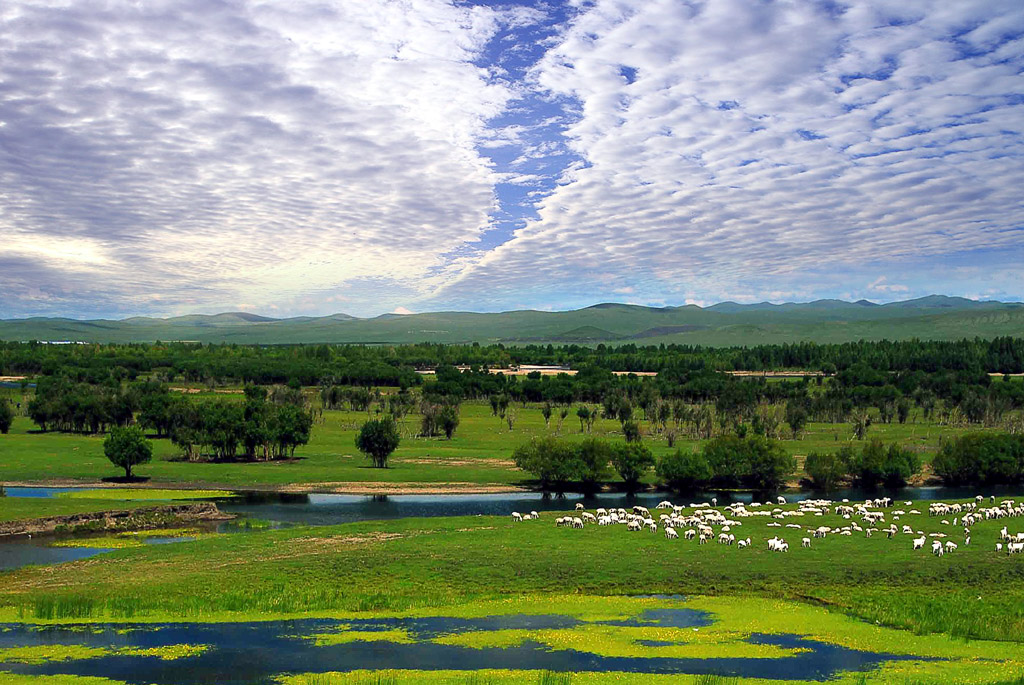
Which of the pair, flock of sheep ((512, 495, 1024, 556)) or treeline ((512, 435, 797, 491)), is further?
treeline ((512, 435, 797, 491))

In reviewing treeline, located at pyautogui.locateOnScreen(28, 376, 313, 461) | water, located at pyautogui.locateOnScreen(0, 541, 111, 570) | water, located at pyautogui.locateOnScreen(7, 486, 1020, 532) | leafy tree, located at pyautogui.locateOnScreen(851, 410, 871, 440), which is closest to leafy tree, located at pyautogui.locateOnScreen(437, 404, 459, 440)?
treeline, located at pyautogui.locateOnScreen(28, 376, 313, 461)

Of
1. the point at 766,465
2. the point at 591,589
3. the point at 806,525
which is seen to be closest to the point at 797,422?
the point at 766,465

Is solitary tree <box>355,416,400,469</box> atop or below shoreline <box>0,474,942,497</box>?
atop

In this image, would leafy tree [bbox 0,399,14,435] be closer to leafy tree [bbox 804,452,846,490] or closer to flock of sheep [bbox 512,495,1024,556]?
flock of sheep [bbox 512,495,1024,556]

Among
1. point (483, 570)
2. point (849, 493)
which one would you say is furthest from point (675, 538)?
point (849, 493)

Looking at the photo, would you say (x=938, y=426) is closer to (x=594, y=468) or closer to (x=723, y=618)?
(x=594, y=468)
